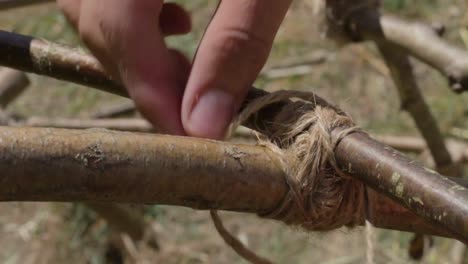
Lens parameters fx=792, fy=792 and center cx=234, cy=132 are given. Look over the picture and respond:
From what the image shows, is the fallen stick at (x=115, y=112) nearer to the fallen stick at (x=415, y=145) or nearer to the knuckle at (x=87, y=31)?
the fallen stick at (x=415, y=145)

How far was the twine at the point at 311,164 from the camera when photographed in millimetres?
539

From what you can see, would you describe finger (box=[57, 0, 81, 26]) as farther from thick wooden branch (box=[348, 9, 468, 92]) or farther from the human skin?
thick wooden branch (box=[348, 9, 468, 92])

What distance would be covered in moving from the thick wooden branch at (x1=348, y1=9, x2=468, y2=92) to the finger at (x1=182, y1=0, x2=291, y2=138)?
1.44 ft

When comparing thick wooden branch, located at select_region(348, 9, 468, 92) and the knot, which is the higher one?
the knot

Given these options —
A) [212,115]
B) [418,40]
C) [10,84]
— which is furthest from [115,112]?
[212,115]

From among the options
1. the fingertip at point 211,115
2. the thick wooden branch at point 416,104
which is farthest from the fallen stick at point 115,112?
the fingertip at point 211,115

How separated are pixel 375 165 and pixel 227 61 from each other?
0.14 m

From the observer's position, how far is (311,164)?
0.54 metres

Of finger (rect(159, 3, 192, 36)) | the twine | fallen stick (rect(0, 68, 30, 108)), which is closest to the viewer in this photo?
the twine

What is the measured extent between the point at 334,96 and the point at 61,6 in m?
1.52

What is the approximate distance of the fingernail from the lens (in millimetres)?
582

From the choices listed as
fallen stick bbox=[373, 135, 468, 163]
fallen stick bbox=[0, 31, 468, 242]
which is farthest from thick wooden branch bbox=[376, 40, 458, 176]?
fallen stick bbox=[0, 31, 468, 242]

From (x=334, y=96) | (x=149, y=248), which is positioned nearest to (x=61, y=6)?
(x=149, y=248)

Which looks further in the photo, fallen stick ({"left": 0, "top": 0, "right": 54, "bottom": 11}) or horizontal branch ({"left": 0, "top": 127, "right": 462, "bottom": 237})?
fallen stick ({"left": 0, "top": 0, "right": 54, "bottom": 11})
